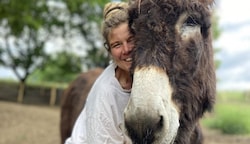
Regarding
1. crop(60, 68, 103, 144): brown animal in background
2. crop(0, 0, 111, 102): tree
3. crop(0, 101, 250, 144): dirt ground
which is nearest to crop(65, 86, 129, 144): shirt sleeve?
crop(60, 68, 103, 144): brown animal in background

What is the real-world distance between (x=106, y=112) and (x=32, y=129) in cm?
878

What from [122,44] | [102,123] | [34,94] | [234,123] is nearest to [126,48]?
[122,44]

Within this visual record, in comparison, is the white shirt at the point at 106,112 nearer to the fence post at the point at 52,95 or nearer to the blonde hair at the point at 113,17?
the blonde hair at the point at 113,17

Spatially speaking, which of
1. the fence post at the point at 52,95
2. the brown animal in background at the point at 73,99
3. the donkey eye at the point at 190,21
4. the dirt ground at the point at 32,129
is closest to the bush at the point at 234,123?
the dirt ground at the point at 32,129

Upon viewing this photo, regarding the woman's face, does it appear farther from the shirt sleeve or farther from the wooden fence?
the wooden fence

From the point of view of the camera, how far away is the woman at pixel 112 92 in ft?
8.28

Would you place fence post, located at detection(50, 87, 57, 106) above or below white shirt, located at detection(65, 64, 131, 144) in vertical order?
below

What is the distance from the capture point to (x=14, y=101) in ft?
54.1

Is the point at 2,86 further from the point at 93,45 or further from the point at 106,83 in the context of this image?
the point at 106,83

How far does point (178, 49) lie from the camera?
232 cm

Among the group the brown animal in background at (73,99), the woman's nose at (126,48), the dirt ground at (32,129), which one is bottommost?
the dirt ground at (32,129)

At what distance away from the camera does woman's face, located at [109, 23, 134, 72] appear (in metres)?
2.55

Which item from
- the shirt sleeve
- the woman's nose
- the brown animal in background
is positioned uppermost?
the woman's nose

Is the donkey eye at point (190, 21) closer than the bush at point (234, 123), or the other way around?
the donkey eye at point (190, 21)
